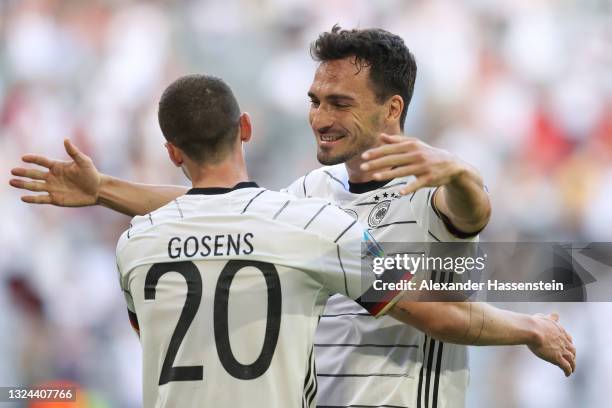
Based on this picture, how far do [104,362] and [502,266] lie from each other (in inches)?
127

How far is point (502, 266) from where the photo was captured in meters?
4.16

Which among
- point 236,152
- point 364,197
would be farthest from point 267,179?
point 236,152

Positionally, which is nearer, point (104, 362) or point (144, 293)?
point (144, 293)

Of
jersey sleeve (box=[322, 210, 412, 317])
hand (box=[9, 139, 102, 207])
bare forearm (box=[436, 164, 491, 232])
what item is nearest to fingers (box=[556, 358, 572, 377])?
bare forearm (box=[436, 164, 491, 232])

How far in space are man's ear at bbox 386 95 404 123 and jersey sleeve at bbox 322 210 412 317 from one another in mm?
1065

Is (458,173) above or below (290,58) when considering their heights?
below

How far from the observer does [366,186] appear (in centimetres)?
349

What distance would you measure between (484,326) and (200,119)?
1096 mm

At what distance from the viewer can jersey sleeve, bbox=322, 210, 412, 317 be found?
2656 mm

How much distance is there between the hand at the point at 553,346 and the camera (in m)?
3.05

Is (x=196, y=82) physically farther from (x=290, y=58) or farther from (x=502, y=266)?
(x=290, y=58)

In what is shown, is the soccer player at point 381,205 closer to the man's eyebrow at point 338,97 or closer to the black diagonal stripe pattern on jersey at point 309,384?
the man's eyebrow at point 338,97

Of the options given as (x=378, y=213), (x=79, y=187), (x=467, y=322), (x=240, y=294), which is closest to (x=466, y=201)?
(x=467, y=322)

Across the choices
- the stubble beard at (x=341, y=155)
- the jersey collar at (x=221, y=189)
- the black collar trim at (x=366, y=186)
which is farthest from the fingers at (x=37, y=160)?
the black collar trim at (x=366, y=186)
